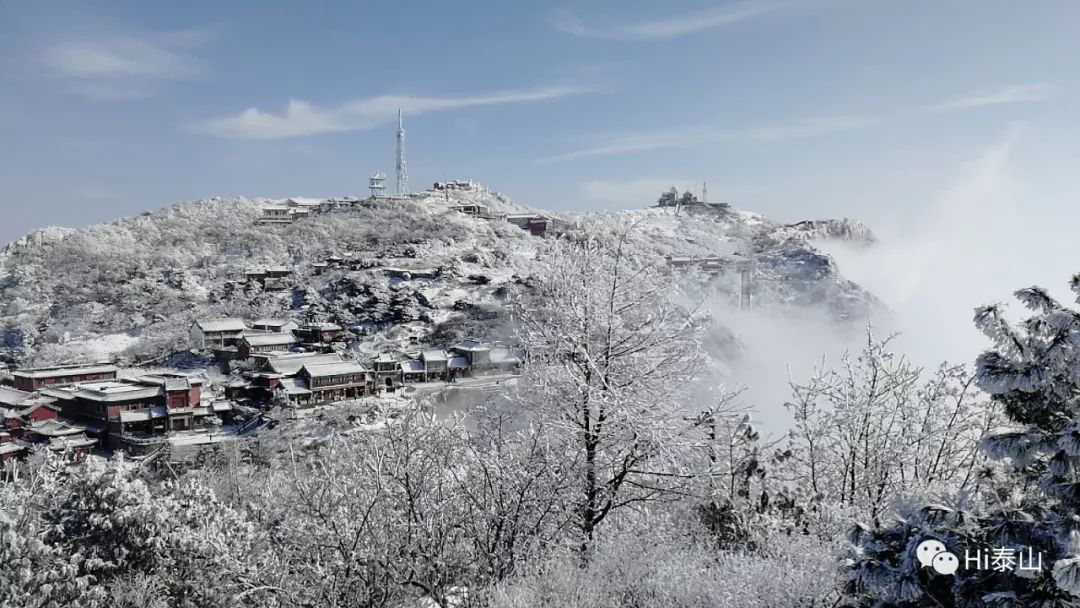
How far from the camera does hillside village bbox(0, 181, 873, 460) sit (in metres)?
22.5

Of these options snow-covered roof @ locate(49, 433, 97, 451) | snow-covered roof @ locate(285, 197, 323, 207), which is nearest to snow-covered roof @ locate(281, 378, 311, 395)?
snow-covered roof @ locate(49, 433, 97, 451)

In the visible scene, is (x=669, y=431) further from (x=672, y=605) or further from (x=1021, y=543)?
(x=1021, y=543)

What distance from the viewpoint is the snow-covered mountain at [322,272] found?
36469 millimetres

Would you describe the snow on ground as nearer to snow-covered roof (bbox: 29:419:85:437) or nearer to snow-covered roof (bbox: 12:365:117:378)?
snow-covered roof (bbox: 12:365:117:378)

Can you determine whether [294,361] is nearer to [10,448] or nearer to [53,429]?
[53,429]

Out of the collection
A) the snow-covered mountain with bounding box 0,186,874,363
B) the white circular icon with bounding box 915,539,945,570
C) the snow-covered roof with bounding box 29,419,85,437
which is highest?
the snow-covered mountain with bounding box 0,186,874,363

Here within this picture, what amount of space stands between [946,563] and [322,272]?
4576 centimetres

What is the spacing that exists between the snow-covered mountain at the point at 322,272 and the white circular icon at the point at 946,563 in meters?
23.6

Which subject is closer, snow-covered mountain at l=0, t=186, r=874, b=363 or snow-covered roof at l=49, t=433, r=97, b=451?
snow-covered roof at l=49, t=433, r=97, b=451

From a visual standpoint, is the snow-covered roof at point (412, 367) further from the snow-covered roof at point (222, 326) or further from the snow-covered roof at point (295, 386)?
the snow-covered roof at point (222, 326)

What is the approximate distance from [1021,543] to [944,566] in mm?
302

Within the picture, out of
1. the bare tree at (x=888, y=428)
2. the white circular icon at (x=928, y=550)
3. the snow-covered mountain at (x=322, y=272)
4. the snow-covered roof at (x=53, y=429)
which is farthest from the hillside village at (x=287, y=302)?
the white circular icon at (x=928, y=550)

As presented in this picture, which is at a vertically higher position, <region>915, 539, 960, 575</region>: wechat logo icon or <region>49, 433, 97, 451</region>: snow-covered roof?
<region>915, 539, 960, 575</region>: wechat logo icon

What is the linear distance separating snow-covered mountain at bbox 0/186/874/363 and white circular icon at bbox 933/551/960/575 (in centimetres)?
2356
